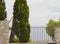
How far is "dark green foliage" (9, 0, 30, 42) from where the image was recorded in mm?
11919

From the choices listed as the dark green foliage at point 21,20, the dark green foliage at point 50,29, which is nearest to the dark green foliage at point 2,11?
the dark green foliage at point 21,20

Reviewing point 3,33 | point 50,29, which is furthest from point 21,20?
point 50,29

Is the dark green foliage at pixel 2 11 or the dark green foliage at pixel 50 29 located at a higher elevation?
the dark green foliage at pixel 2 11

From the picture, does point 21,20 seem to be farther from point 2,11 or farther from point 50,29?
point 50,29

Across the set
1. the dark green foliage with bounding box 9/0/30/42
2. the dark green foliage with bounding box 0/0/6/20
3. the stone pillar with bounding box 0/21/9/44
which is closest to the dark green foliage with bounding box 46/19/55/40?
the dark green foliage with bounding box 9/0/30/42

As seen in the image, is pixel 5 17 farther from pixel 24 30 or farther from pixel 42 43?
pixel 42 43

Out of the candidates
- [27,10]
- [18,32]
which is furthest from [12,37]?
[27,10]

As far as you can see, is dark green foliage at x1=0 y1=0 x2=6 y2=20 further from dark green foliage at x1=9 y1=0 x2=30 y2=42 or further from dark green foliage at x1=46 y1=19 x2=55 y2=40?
dark green foliage at x1=46 y1=19 x2=55 y2=40

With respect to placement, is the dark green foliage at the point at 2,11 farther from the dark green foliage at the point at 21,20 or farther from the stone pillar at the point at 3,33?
the stone pillar at the point at 3,33

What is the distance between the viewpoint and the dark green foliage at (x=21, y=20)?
1192cm

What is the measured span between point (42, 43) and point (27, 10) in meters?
2.18

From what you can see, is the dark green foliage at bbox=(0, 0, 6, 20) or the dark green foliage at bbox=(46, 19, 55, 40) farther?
the dark green foliage at bbox=(46, 19, 55, 40)

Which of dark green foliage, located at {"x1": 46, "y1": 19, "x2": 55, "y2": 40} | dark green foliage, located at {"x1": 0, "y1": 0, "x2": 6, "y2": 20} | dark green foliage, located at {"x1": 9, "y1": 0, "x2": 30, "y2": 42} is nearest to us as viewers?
dark green foliage, located at {"x1": 0, "y1": 0, "x2": 6, "y2": 20}

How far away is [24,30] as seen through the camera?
39.2ft
